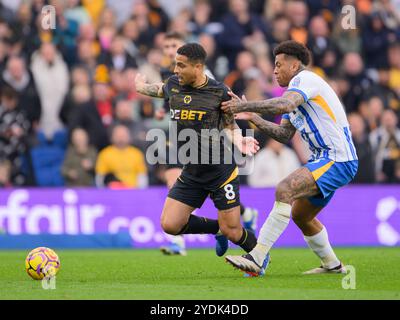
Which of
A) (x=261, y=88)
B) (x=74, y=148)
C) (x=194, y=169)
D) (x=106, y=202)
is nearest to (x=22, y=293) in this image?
(x=194, y=169)

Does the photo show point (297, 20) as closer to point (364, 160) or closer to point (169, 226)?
point (364, 160)

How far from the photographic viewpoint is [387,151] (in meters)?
19.2

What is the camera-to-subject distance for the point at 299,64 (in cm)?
1098

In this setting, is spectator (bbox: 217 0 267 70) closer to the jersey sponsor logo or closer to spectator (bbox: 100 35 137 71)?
spectator (bbox: 100 35 137 71)

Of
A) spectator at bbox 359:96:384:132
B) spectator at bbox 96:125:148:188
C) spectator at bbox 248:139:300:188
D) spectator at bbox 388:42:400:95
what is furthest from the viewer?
spectator at bbox 388:42:400:95

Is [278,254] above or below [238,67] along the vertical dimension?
below

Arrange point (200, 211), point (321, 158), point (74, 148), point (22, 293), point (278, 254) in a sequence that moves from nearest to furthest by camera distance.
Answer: point (22, 293) < point (321, 158) < point (278, 254) < point (200, 211) < point (74, 148)

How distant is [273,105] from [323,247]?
6.39 ft

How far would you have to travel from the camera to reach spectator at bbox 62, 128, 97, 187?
720 inches

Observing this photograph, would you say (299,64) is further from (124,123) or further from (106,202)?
(124,123)

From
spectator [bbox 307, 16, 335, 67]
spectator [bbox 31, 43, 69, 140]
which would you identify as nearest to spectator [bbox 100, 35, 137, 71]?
spectator [bbox 31, 43, 69, 140]

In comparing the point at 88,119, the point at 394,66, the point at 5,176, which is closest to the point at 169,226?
the point at 5,176

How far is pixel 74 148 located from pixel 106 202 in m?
1.69

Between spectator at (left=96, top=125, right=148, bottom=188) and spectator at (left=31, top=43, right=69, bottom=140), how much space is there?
1454 mm
